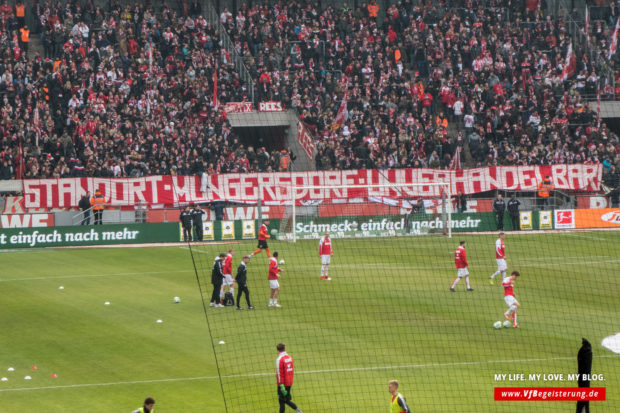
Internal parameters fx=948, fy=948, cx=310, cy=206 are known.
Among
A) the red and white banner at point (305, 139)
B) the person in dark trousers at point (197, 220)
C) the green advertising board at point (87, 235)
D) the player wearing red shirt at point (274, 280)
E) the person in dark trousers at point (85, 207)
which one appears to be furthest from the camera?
the red and white banner at point (305, 139)

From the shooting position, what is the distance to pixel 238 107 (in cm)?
5288

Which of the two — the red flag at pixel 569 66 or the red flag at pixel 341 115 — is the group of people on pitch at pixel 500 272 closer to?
the red flag at pixel 341 115

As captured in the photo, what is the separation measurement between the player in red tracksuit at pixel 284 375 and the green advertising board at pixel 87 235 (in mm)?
27881

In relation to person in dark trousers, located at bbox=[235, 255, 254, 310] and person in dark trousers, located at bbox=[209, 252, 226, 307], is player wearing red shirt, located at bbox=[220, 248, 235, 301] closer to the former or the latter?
person in dark trousers, located at bbox=[209, 252, 226, 307]

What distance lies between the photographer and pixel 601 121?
185 ft

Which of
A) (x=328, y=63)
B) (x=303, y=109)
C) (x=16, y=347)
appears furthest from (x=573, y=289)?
(x=328, y=63)

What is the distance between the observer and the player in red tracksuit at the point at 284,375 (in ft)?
58.1

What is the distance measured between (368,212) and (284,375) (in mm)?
30176

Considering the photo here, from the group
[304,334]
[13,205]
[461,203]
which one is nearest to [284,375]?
[304,334]

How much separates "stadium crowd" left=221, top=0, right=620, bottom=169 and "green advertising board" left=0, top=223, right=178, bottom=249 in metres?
10.2

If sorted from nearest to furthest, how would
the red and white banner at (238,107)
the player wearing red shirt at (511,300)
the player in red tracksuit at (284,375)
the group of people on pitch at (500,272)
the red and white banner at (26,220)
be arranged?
1. the player in red tracksuit at (284,375)
2. the player wearing red shirt at (511,300)
3. the group of people on pitch at (500,272)
4. the red and white banner at (26,220)
5. the red and white banner at (238,107)

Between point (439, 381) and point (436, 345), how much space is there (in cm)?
324

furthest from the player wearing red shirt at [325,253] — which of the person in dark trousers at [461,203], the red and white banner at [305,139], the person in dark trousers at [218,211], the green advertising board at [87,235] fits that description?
the red and white banner at [305,139]

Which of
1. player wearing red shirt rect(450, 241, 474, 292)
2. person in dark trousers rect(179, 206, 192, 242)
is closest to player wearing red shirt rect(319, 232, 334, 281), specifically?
player wearing red shirt rect(450, 241, 474, 292)
